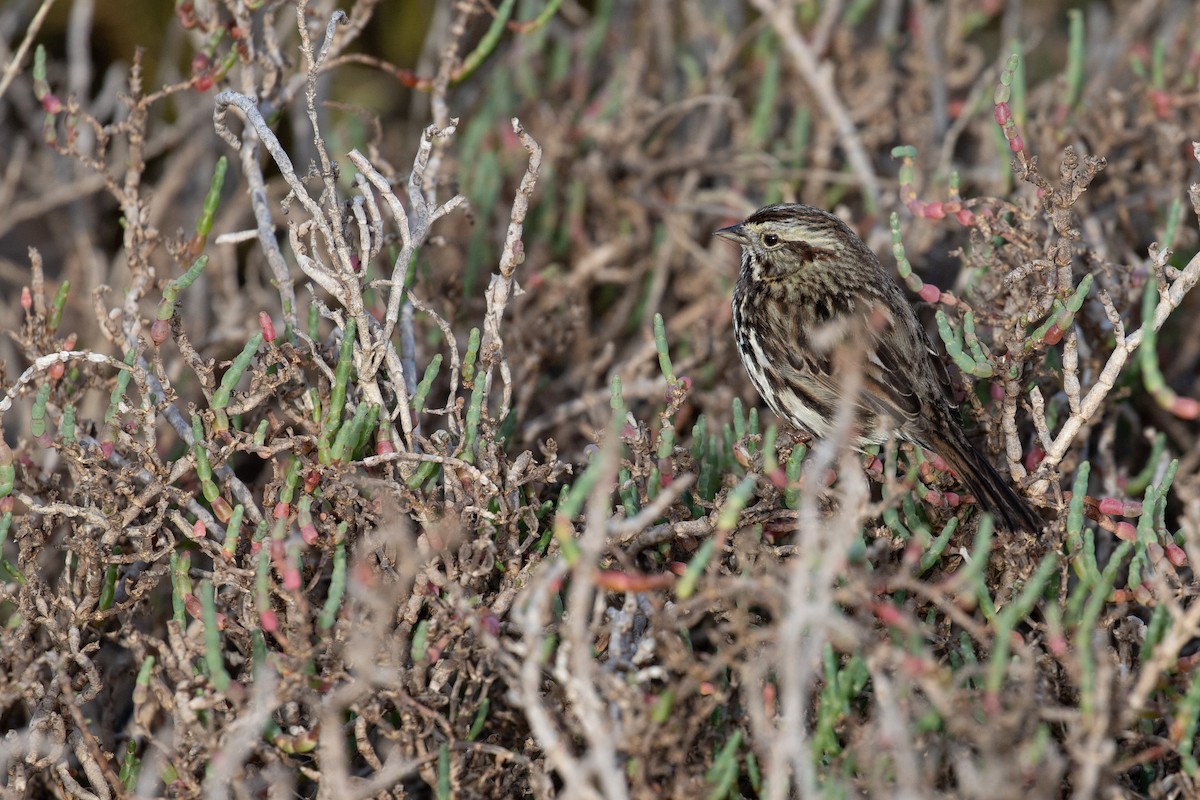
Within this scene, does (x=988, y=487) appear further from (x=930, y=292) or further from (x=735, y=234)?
(x=735, y=234)

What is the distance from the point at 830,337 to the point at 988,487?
819 mm

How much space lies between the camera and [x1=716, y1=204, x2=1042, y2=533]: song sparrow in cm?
475

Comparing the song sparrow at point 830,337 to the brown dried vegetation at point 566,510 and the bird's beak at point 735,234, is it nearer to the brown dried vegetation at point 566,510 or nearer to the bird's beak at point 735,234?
the bird's beak at point 735,234

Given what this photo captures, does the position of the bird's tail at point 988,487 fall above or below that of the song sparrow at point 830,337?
below

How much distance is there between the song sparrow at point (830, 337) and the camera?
4.75 metres

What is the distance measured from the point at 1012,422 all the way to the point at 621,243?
2579 millimetres

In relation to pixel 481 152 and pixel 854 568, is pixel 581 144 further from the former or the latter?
pixel 854 568

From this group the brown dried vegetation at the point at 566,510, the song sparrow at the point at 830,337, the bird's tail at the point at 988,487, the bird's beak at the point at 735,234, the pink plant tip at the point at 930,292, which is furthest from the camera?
the bird's beak at the point at 735,234

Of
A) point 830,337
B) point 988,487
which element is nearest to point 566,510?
point 988,487

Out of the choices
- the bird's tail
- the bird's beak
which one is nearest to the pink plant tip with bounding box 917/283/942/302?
the bird's tail

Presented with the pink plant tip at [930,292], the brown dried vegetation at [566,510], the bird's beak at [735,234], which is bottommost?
the brown dried vegetation at [566,510]

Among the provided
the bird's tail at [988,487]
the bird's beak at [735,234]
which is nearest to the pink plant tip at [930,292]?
the bird's tail at [988,487]

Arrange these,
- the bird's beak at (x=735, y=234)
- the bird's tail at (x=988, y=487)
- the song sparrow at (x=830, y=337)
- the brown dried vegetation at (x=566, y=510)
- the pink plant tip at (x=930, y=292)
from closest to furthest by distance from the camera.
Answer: the brown dried vegetation at (x=566, y=510)
the bird's tail at (x=988, y=487)
the pink plant tip at (x=930, y=292)
the song sparrow at (x=830, y=337)
the bird's beak at (x=735, y=234)

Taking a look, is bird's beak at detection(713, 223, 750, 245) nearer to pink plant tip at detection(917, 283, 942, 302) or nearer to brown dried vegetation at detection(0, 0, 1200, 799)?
brown dried vegetation at detection(0, 0, 1200, 799)
